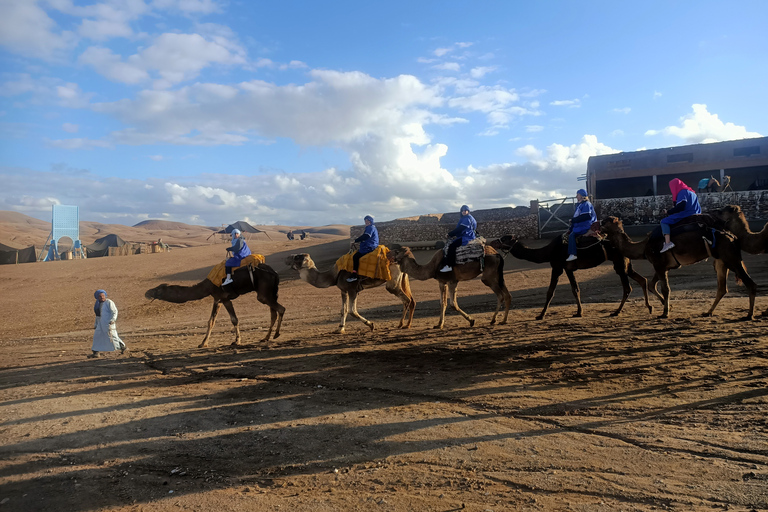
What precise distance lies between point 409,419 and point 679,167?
32486mm

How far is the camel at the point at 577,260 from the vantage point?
39.5 ft

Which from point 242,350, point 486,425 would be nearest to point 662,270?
point 486,425

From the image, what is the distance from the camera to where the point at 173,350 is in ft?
35.6

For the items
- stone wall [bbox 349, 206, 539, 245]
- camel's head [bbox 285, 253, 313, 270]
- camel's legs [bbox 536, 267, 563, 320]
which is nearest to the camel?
camel's legs [bbox 536, 267, 563, 320]

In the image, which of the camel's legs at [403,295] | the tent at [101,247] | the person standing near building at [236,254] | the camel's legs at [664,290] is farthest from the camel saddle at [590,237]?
the tent at [101,247]

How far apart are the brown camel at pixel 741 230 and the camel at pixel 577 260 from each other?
2213 millimetres

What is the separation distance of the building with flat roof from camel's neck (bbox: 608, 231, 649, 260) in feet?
70.7

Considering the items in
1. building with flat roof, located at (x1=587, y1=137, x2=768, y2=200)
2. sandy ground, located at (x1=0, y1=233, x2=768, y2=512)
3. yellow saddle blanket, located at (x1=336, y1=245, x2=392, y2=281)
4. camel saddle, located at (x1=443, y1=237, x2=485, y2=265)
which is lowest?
sandy ground, located at (x1=0, y1=233, x2=768, y2=512)

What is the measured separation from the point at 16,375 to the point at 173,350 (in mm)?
2797

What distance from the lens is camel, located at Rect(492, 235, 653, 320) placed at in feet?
39.5

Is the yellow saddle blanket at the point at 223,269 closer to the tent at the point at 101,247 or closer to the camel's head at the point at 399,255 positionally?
the camel's head at the point at 399,255

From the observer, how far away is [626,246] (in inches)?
471

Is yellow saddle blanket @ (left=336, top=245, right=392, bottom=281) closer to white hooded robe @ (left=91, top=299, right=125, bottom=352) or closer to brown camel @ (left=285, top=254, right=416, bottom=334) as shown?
brown camel @ (left=285, top=254, right=416, bottom=334)

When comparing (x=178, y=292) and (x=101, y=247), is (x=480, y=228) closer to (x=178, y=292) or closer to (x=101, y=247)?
(x=178, y=292)
